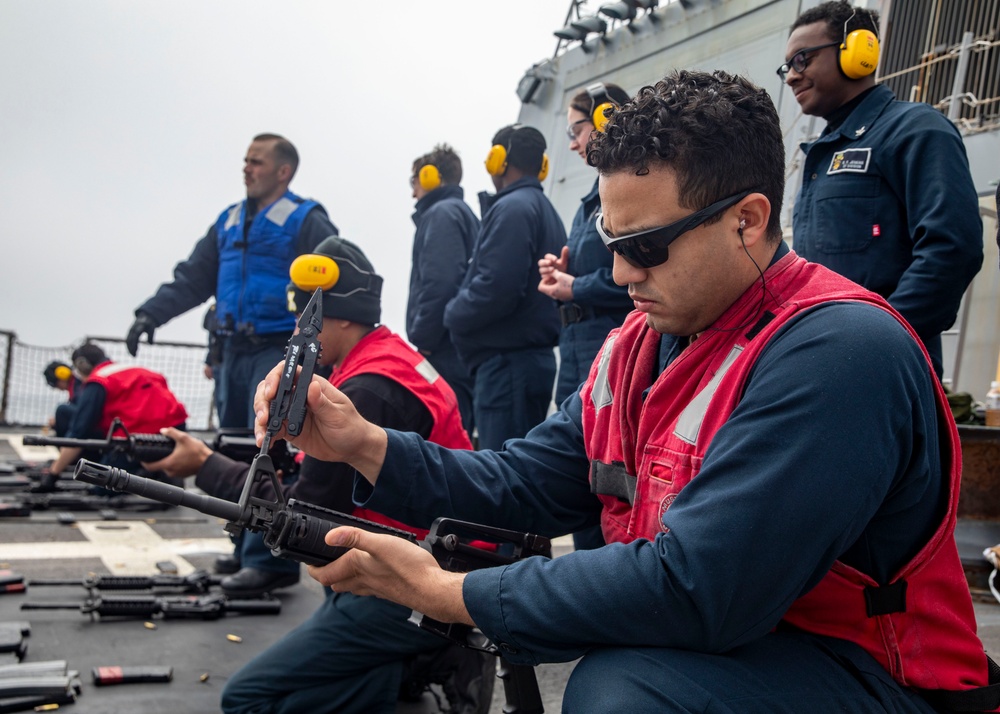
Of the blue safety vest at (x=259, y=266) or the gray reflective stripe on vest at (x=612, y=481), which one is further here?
the blue safety vest at (x=259, y=266)

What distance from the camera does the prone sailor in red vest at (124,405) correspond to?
6.13 m

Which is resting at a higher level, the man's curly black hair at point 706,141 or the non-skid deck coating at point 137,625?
the man's curly black hair at point 706,141

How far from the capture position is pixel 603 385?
1843mm

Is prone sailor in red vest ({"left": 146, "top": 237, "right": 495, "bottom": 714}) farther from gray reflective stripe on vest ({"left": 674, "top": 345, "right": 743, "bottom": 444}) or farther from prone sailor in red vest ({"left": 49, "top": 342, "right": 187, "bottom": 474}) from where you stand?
prone sailor in red vest ({"left": 49, "top": 342, "right": 187, "bottom": 474})

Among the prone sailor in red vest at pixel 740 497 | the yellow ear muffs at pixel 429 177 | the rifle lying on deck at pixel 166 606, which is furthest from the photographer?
the yellow ear muffs at pixel 429 177

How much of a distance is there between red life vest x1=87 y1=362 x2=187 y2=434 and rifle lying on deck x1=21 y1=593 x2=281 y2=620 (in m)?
2.60

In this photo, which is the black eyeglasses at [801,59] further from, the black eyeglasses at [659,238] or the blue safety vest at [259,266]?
the blue safety vest at [259,266]

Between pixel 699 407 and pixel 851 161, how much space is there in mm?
1583

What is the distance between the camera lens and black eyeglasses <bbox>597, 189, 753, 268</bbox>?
1475 mm

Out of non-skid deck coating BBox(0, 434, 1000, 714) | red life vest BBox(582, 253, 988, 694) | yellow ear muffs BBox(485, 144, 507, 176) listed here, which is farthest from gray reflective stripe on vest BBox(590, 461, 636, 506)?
yellow ear muffs BBox(485, 144, 507, 176)

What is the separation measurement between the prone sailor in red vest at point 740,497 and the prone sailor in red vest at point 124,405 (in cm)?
502

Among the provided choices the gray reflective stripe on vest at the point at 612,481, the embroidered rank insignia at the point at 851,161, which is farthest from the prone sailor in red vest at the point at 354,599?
the embroidered rank insignia at the point at 851,161

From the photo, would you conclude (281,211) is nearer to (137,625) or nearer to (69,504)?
(137,625)

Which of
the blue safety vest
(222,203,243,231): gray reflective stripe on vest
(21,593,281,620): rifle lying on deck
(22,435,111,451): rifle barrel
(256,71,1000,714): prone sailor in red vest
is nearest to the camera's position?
(256,71,1000,714): prone sailor in red vest
